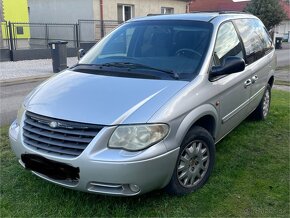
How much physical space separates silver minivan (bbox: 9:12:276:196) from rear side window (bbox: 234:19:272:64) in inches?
8.2

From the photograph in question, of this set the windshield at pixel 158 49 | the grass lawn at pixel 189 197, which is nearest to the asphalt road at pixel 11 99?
the grass lawn at pixel 189 197

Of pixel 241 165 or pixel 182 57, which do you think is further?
pixel 241 165

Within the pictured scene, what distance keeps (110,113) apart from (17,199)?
132cm

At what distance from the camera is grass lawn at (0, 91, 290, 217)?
3125 mm

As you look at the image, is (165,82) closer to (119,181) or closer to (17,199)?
(119,181)

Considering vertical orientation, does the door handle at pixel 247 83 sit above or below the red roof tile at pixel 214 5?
below

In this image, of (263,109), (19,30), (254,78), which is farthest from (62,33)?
(254,78)

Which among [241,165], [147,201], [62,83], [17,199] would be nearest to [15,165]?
[17,199]

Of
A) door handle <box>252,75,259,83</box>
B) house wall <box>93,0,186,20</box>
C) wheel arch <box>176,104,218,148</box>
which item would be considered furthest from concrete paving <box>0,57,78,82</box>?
→ wheel arch <box>176,104,218,148</box>

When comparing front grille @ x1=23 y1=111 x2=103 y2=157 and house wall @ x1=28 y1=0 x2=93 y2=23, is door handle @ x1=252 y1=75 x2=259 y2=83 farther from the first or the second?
house wall @ x1=28 y1=0 x2=93 y2=23

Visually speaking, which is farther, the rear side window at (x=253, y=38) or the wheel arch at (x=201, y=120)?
the rear side window at (x=253, y=38)

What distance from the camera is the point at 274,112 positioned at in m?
6.54

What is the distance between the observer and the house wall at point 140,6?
66.3 ft

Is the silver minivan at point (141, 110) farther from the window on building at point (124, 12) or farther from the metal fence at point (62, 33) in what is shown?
the window on building at point (124, 12)
